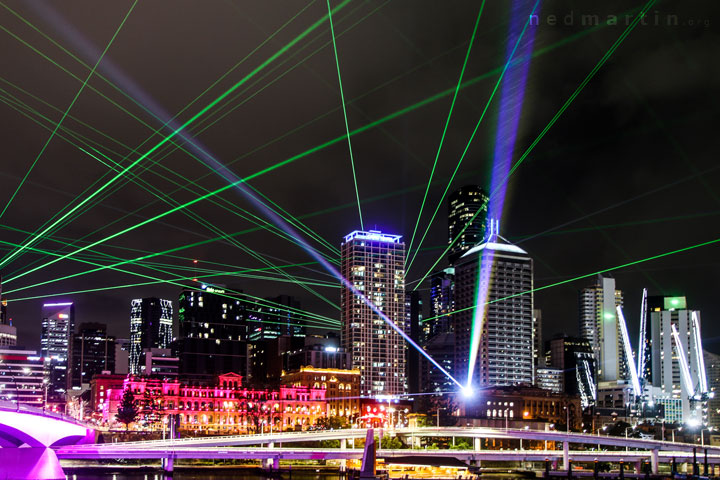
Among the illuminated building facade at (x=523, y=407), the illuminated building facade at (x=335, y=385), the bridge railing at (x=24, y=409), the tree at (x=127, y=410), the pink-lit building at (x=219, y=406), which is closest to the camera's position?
the bridge railing at (x=24, y=409)

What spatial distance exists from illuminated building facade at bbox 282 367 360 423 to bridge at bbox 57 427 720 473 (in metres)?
55.4

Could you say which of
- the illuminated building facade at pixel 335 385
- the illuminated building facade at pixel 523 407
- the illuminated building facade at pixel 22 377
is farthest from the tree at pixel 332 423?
the illuminated building facade at pixel 22 377

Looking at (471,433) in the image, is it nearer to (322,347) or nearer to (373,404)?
(373,404)

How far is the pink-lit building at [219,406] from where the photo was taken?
505 ft

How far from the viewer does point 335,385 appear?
179m

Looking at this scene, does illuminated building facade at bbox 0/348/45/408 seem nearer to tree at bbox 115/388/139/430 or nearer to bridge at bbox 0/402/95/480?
tree at bbox 115/388/139/430

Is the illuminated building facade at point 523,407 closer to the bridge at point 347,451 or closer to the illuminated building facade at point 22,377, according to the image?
the bridge at point 347,451

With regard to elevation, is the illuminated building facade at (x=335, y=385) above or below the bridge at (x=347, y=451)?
above

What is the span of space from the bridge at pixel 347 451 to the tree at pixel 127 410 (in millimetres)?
43906

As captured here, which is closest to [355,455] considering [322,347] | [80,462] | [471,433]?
[471,433]

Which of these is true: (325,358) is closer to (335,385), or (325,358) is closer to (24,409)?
(335,385)

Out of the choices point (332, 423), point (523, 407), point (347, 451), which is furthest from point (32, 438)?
point (523, 407)

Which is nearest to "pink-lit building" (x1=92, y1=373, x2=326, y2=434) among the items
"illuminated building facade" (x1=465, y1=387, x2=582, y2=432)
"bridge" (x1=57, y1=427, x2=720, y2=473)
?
"illuminated building facade" (x1=465, y1=387, x2=582, y2=432)

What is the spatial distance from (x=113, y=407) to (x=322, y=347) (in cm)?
5460
